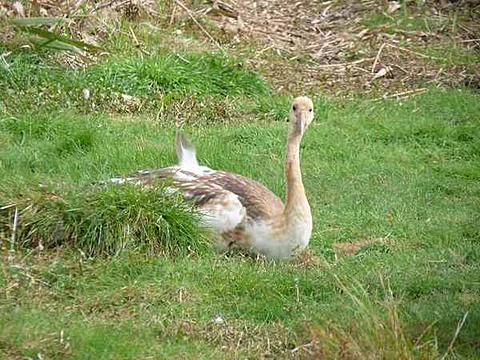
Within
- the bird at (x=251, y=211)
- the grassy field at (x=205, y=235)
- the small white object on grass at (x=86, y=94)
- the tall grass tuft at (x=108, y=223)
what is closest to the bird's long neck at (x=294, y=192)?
the bird at (x=251, y=211)

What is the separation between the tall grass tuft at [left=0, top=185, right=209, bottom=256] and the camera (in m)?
7.82

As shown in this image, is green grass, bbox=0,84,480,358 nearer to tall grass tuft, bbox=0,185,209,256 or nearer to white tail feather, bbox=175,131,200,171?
tall grass tuft, bbox=0,185,209,256

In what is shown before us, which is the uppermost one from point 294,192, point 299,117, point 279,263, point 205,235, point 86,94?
point 299,117

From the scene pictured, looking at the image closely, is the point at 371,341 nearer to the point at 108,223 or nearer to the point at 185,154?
the point at 108,223

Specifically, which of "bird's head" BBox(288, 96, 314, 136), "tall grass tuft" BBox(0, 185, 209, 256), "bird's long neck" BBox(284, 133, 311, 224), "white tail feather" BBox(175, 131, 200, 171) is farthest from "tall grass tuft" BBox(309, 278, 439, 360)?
"white tail feather" BBox(175, 131, 200, 171)

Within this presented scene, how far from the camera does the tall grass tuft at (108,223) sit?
7.82m

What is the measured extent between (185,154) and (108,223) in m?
1.48

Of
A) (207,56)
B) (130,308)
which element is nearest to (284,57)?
(207,56)

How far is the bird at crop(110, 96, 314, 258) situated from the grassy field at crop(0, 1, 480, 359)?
0.52ft

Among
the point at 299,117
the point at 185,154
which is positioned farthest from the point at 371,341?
the point at 185,154

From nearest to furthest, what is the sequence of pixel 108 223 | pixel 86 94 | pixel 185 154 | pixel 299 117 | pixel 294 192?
pixel 108 223 < pixel 294 192 < pixel 299 117 < pixel 185 154 < pixel 86 94

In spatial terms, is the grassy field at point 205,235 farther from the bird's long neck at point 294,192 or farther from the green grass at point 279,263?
the bird's long neck at point 294,192

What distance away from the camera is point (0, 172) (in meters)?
9.30

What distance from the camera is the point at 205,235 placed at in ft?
26.8
